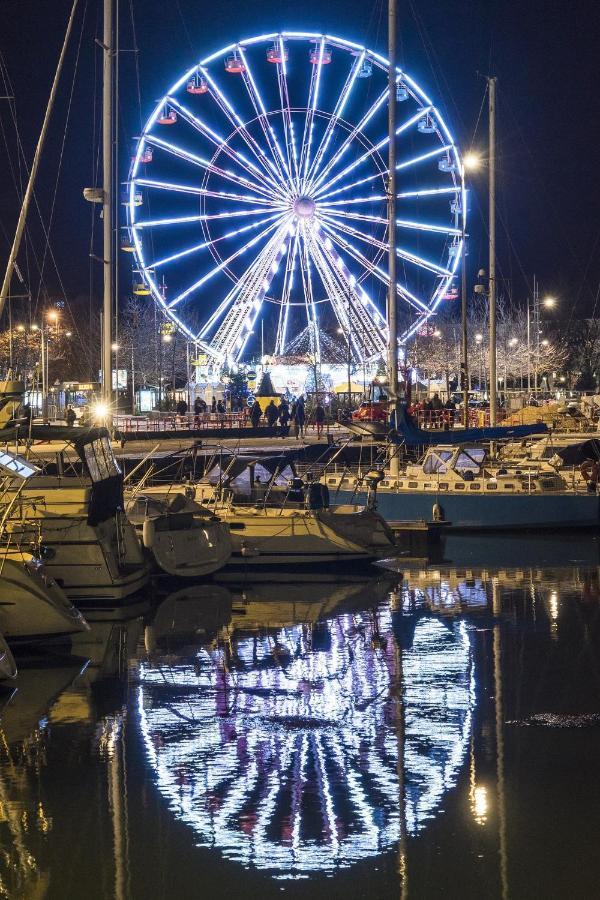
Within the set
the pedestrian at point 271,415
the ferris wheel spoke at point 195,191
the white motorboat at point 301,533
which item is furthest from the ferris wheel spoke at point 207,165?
the white motorboat at point 301,533

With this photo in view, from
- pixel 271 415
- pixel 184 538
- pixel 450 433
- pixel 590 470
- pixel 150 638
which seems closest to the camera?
pixel 150 638

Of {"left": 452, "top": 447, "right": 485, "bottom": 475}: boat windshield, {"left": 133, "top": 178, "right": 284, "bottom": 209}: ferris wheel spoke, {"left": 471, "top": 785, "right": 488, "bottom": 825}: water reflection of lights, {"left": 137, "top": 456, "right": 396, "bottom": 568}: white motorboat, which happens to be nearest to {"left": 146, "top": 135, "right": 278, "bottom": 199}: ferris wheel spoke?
{"left": 133, "top": 178, "right": 284, "bottom": 209}: ferris wheel spoke

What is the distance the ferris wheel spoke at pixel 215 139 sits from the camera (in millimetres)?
50812

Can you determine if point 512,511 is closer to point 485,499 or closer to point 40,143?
point 485,499

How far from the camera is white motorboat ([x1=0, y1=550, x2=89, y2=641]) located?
64.8ft

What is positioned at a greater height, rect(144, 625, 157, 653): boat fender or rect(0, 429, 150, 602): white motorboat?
rect(0, 429, 150, 602): white motorboat

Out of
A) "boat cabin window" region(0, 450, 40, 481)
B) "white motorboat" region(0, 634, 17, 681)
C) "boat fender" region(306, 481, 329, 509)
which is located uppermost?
"boat cabin window" region(0, 450, 40, 481)

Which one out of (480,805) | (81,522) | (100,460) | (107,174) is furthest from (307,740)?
(107,174)

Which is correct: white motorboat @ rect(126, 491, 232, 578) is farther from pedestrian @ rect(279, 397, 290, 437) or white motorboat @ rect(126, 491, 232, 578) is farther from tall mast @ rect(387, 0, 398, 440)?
pedestrian @ rect(279, 397, 290, 437)

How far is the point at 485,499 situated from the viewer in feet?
118

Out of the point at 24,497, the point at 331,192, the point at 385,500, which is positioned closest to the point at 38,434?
the point at 24,497

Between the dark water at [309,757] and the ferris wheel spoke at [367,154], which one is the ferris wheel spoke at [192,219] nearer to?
the ferris wheel spoke at [367,154]

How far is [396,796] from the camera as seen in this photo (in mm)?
13680

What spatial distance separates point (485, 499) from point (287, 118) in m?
22.4
